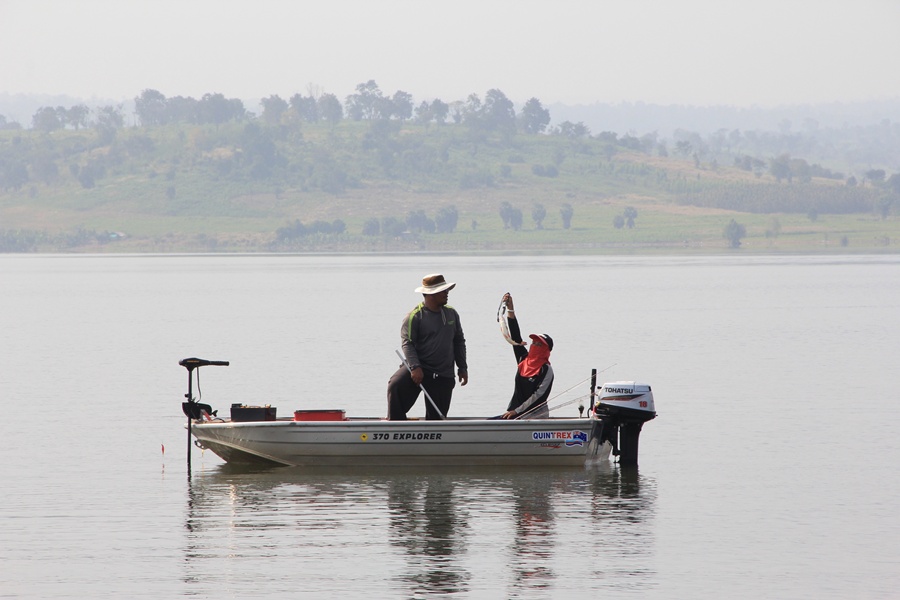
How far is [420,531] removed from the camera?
53.7 ft

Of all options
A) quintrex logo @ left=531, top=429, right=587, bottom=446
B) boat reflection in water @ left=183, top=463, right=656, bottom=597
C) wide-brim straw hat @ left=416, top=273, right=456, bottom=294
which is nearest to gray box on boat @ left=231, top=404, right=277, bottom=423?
boat reflection in water @ left=183, top=463, right=656, bottom=597

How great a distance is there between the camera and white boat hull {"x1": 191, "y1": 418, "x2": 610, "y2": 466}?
19.8 m

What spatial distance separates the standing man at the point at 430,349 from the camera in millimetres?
19422

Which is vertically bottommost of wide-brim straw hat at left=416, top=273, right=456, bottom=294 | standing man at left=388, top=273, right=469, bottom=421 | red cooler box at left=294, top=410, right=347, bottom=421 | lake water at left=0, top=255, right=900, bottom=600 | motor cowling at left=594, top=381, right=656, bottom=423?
lake water at left=0, top=255, right=900, bottom=600

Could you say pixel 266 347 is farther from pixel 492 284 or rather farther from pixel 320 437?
pixel 492 284

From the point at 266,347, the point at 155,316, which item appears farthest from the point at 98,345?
the point at 155,316

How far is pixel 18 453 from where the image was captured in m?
23.4

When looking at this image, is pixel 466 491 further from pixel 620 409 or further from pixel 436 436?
pixel 620 409

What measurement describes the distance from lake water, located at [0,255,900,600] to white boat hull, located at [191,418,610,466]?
249 mm

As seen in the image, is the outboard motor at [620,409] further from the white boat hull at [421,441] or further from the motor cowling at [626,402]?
the white boat hull at [421,441]

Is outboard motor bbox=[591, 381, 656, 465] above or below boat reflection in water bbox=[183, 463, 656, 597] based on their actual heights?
above

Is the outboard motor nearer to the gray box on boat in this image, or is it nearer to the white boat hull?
the white boat hull

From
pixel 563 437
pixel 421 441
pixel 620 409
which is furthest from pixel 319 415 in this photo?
pixel 620 409

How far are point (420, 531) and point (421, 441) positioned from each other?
3.62 m
